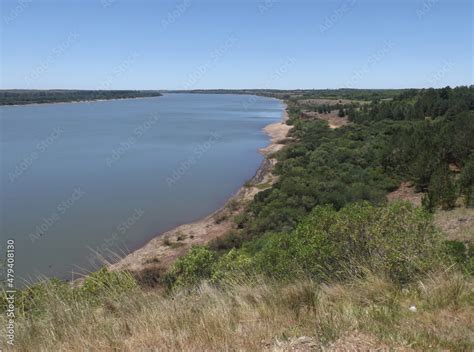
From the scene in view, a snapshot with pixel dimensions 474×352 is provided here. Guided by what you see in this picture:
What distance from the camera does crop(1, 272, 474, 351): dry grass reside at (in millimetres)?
3570

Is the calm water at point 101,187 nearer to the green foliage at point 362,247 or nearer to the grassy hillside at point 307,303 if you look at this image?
the grassy hillside at point 307,303

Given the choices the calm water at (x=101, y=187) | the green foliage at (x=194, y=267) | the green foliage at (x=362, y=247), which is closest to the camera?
the green foliage at (x=362, y=247)

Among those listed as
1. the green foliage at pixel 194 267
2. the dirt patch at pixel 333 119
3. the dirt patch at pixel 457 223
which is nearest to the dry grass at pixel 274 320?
the green foliage at pixel 194 267

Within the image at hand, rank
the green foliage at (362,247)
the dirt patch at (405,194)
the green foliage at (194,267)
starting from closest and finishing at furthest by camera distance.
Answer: the green foliage at (362,247) → the green foliage at (194,267) → the dirt patch at (405,194)

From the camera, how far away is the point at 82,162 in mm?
45625

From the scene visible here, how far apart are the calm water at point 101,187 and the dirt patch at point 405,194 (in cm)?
1339

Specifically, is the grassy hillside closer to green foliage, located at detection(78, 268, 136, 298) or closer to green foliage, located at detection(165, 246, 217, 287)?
green foliage, located at detection(78, 268, 136, 298)

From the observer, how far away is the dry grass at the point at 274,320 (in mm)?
3570

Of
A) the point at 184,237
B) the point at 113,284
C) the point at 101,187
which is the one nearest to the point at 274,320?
the point at 113,284

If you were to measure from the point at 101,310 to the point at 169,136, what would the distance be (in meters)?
67.2

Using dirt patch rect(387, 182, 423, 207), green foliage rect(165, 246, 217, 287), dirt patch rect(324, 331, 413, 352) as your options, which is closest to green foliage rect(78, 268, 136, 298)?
dirt patch rect(324, 331, 413, 352)

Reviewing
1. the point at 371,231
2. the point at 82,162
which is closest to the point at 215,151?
the point at 82,162

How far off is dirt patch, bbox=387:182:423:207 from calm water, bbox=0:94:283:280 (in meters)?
13.4

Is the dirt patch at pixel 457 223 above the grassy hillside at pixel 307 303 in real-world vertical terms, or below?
below
